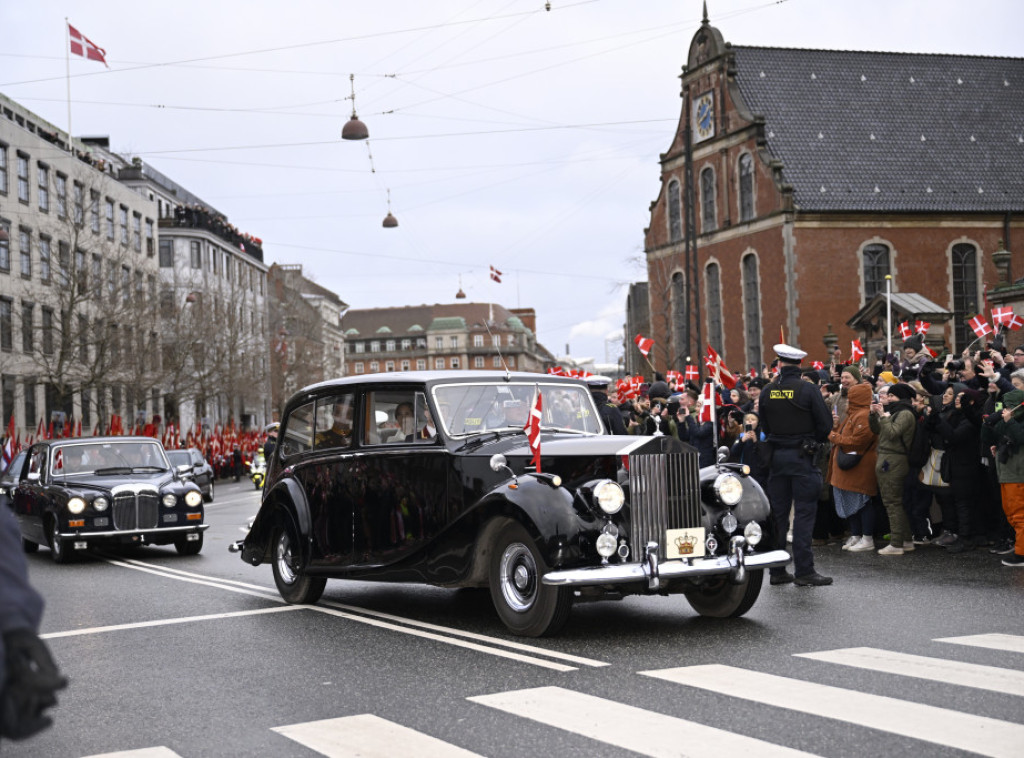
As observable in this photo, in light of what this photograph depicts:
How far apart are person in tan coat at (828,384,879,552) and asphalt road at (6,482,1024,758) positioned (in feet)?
7.84

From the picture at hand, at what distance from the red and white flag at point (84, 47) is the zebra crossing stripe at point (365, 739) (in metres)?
37.6

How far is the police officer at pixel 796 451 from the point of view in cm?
1096

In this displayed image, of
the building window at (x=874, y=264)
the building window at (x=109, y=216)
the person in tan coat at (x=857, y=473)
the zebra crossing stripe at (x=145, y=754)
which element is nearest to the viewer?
the zebra crossing stripe at (x=145, y=754)

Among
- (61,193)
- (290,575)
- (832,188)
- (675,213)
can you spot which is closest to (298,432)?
(290,575)

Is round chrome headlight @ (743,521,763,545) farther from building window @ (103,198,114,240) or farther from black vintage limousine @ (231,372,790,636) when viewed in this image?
building window @ (103,198,114,240)

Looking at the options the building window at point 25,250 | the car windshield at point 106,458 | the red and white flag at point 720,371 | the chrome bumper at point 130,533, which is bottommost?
the chrome bumper at point 130,533

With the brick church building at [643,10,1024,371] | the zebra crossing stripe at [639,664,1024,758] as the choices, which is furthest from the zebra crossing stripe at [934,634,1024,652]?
the brick church building at [643,10,1024,371]

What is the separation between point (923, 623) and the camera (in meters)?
8.72

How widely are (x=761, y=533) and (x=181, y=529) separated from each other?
9334mm

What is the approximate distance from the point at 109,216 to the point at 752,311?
3081 centimetres

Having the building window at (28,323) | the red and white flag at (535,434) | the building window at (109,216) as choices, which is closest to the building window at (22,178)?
the building window at (28,323)

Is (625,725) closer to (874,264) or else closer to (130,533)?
(130,533)

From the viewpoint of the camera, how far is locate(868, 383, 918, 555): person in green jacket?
13.3m

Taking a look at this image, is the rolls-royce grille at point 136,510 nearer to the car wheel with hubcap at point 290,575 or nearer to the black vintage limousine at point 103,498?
the black vintage limousine at point 103,498
